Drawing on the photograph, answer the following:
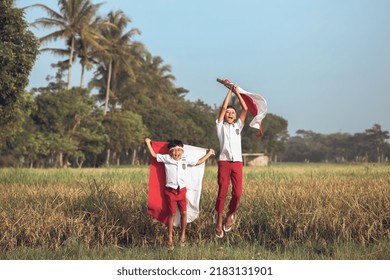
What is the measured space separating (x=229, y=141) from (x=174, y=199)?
1.06 metres

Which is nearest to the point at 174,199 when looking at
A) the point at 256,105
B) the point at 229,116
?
the point at 229,116

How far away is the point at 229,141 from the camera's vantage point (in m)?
6.56

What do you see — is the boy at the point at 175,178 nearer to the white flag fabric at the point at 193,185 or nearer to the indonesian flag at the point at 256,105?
the white flag fabric at the point at 193,185

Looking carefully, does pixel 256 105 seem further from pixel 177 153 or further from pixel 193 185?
pixel 193 185

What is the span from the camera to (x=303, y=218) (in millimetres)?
7652

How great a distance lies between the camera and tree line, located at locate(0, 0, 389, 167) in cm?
1761

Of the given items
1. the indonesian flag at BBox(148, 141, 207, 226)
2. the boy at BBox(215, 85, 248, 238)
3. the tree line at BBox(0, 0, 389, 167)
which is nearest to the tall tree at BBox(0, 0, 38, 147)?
the tree line at BBox(0, 0, 389, 167)

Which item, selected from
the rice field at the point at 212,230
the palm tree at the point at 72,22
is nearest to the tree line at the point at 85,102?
the palm tree at the point at 72,22

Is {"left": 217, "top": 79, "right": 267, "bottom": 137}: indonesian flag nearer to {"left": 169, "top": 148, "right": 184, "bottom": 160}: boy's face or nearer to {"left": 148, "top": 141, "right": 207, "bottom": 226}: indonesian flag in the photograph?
{"left": 148, "top": 141, "right": 207, "bottom": 226}: indonesian flag

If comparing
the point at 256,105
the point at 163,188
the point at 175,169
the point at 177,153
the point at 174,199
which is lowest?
the point at 174,199

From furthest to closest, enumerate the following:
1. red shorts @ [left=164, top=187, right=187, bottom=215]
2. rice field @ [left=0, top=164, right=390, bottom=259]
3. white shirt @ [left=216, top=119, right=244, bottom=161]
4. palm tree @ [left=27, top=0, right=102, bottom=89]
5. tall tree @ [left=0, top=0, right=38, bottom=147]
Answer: palm tree @ [left=27, top=0, right=102, bottom=89] → tall tree @ [left=0, top=0, right=38, bottom=147] → rice field @ [left=0, top=164, right=390, bottom=259] → red shorts @ [left=164, top=187, right=187, bottom=215] → white shirt @ [left=216, top=119, right=244, bottom=161]

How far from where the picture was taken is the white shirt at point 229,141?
6.54 m

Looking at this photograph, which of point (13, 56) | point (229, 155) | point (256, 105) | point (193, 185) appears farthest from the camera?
point (13, 56)

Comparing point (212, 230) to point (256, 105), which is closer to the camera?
point (256, 105)
